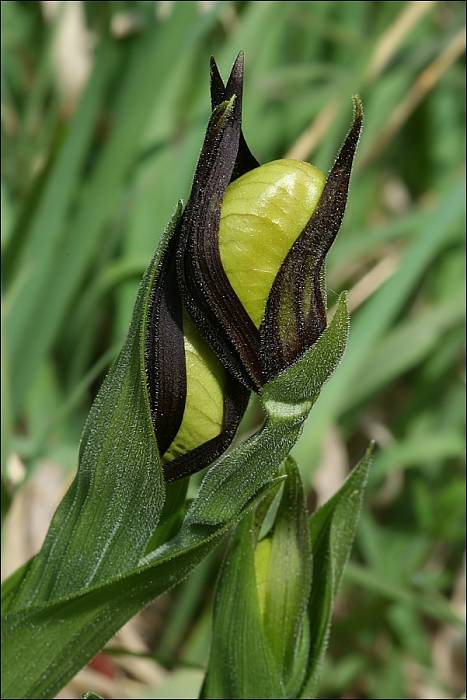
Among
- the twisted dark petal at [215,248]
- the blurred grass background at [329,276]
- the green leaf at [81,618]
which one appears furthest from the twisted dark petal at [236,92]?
the blurred grass background at [329,276]

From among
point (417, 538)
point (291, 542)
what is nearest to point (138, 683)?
point (417, 538)

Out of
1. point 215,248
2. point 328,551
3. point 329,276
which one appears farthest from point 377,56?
point 215,248

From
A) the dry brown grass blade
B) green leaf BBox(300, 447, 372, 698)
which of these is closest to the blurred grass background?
the dry brown grass blade

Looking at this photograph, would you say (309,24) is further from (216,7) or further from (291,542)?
(291,542)

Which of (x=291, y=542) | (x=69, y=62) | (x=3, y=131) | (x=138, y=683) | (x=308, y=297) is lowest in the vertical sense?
(x=138, y=683)

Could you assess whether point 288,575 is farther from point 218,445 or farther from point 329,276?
point 329,276

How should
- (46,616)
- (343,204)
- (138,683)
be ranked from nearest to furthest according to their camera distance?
(343,204), (46,616), (138,683)
